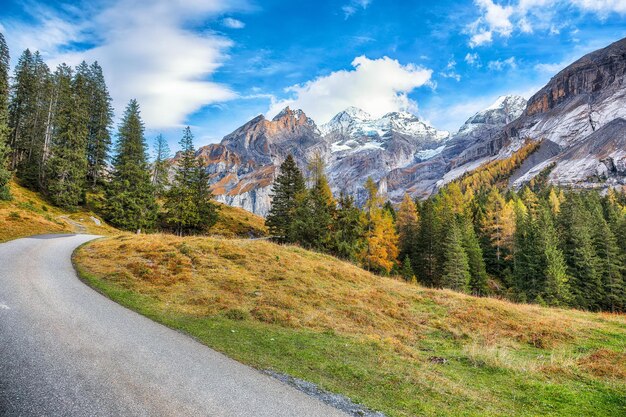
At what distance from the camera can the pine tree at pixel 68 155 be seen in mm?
43781

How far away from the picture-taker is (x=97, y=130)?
56469 mm

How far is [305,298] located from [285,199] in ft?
115

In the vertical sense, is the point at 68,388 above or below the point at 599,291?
above

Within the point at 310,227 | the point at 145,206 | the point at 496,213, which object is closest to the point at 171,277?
the point at 310,227

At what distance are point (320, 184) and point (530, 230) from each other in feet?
117

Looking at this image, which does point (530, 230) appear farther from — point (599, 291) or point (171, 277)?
point (171, 277)

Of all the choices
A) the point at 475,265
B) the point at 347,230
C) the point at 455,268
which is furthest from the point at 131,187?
the point at 475,265

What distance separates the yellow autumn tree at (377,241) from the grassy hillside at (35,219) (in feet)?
116

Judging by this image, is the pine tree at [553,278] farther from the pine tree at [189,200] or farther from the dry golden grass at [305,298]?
the pine tree at [189,200]

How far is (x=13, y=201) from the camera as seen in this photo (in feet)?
117

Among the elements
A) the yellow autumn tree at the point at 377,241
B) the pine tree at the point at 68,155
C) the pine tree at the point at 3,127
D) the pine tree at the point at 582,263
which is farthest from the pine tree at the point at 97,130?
the pine tree at the point at 582,263

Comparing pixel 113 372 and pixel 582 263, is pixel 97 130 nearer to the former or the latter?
pixel 113 372

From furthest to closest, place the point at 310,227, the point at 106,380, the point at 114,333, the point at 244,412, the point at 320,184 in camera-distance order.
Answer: the point at 320,184 → the point at 310,227 → the point at 114,333 → the point at 106,380 → the point at 244,412

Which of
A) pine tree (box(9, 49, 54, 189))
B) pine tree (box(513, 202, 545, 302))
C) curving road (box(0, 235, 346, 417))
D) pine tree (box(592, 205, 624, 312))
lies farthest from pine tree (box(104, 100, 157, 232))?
pine tree (box(592, 205, 624, 312))
